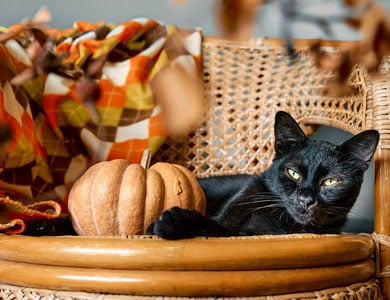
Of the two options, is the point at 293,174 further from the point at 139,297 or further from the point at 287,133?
the point at 139,297

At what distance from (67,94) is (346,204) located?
83 centimetres

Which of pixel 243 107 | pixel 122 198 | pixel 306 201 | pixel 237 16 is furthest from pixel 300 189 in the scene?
pixel 237 16

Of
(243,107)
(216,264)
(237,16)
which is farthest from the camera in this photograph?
(243,107)

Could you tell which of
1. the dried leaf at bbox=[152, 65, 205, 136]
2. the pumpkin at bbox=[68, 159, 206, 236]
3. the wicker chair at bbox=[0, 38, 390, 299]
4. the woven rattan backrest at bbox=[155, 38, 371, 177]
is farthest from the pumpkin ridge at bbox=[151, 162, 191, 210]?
the dried leaf at bbox=[152, 65, 205, 136]

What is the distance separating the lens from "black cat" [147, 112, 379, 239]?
101cm

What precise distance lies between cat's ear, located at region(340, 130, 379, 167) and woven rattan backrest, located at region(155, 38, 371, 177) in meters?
0.39

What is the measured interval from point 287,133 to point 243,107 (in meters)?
0.40

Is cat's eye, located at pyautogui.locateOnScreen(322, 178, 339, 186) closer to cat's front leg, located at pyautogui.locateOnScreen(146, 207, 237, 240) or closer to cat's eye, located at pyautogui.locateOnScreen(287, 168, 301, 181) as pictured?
cat's eye, located at pyautogui.locateOnScreen(287, 168, 301, 181)

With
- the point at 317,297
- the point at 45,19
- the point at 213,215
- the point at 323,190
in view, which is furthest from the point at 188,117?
the point at 213,215

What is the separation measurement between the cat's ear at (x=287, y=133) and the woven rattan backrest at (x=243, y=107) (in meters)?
0.34

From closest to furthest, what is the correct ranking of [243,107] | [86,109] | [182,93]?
[182,93]
[86,109]
[243,107]

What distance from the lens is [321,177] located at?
1034mm

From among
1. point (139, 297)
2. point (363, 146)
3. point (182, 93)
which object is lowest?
point (139, 297)

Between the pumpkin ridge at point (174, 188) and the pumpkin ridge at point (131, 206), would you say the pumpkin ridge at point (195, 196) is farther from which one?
the pumpkin ridge at point (131, 206)
